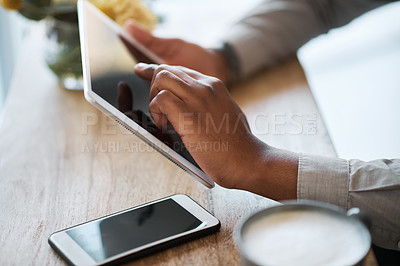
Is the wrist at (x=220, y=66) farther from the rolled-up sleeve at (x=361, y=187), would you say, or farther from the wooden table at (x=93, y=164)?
the rolled-up sleeve at (x=361, y=187)

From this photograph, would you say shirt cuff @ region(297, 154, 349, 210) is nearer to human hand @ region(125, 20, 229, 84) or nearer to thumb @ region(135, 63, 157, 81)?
thumb @ region(135, 63, 157, 81)

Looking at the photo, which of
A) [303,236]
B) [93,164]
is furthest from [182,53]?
[303,236]

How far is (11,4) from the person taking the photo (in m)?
1.11

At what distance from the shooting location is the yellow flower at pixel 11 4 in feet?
3.59

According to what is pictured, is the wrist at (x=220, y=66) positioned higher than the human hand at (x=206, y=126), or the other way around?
the human hand at (x=206, y=126)

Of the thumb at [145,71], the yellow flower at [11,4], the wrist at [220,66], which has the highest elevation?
the yellow flower at [11,4]

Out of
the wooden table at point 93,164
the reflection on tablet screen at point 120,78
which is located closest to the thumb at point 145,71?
the reflection on tablet screen at point 120,78

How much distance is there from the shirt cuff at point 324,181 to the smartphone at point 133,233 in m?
0.14

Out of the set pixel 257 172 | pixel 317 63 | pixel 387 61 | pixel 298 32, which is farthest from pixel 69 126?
pixel 387 61

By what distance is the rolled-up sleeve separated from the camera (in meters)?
0.66

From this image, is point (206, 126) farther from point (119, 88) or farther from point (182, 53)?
point (182, 53)

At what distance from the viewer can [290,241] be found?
0.47 meters

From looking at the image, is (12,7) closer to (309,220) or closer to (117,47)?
(117,47)

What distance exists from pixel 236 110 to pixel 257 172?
0.12 meters
